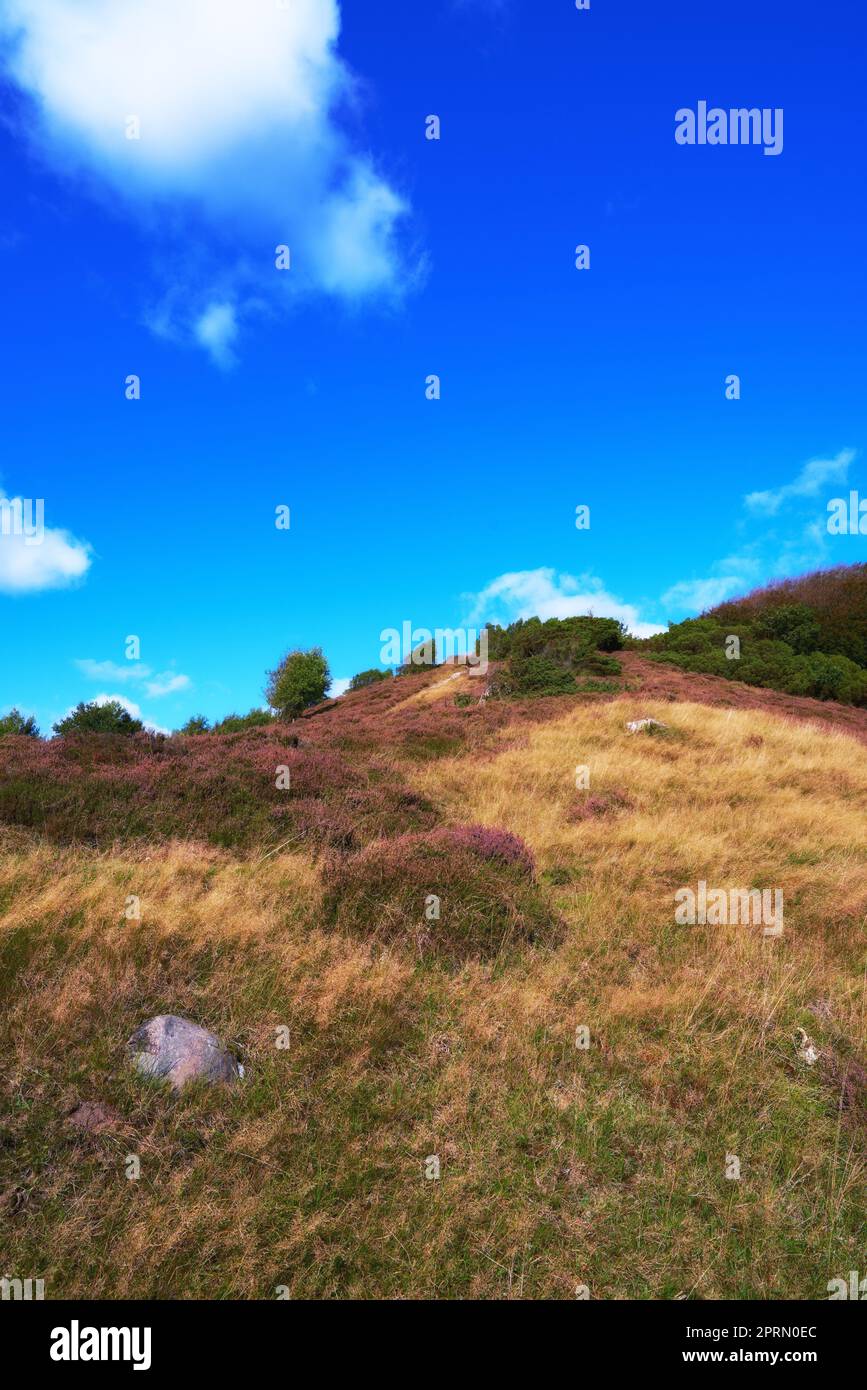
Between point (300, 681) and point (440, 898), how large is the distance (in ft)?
127

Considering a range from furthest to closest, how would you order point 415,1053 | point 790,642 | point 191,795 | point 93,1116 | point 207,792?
point 790,642 < point 207,792 < point 191,795 < point 415,1053 < point 93,1116

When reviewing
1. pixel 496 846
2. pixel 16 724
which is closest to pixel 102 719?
pixel 16 724

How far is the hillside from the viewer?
145 inches

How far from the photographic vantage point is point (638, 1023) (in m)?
5.70

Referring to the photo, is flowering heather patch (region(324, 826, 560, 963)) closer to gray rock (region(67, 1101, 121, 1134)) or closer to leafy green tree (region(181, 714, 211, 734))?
gray rock (region(67, 1101, 121, 1134))

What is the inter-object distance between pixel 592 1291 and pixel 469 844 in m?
5.14

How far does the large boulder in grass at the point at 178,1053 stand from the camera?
464 cm

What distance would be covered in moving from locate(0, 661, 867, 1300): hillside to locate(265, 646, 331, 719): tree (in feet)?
112

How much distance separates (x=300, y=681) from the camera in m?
44.8

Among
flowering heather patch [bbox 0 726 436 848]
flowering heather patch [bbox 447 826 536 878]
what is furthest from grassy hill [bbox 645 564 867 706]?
flowering heather patch [bbox 447 826 536 878]

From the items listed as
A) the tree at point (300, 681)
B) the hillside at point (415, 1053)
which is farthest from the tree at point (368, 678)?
the hillside at point (415, 1053)

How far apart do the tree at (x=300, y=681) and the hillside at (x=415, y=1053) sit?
34038 millimetres

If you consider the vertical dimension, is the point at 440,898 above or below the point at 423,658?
below

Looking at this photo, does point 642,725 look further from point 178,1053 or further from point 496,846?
point 178,1053
